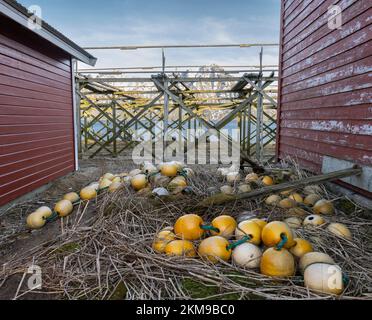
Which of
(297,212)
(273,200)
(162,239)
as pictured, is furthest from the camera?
(273,200)

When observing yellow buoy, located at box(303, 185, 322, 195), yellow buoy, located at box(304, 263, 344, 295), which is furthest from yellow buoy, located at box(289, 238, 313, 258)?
yellow buoy, located at box(303, 185, 322, 195)

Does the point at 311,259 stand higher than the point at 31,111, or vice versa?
the point at 31,111

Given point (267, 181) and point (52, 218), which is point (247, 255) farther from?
point (52, 218)

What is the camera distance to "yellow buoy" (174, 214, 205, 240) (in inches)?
99.6

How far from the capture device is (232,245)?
224cm

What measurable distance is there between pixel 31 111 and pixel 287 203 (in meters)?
4.96

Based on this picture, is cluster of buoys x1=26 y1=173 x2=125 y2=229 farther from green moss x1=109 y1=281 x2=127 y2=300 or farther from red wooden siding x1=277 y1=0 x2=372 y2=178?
red wooden siding x1=277 y1=0 x2=372 y2=178

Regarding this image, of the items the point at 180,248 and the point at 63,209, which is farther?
the point at 63,209

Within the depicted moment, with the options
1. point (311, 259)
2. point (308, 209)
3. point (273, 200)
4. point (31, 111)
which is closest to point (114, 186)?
point (273, 200)

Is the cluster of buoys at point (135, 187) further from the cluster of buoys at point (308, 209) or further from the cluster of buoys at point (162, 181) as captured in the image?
the cluster of buoys at point (308, 209)

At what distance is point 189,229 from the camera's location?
8.31 feet

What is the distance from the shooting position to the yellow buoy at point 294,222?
2.74 metres

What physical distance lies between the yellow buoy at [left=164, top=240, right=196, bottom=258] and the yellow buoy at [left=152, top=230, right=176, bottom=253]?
0.16 ft

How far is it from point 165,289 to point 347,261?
139 centimetres
